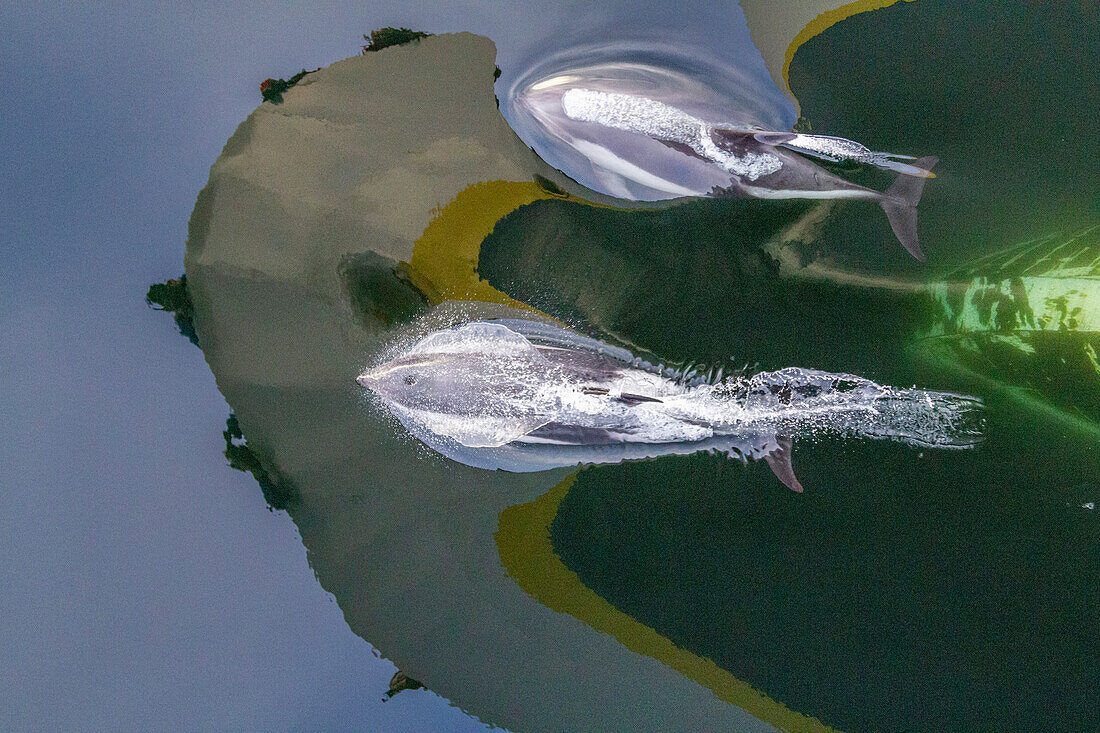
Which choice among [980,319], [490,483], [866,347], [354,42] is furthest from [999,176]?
[354,42]

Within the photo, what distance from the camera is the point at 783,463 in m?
1.47

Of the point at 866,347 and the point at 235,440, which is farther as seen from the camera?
the point at 235,440

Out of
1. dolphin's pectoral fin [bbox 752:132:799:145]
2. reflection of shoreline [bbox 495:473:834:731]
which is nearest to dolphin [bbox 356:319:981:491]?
reflection of shoreline [bbox 495:473:834:731]

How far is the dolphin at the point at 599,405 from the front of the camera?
1.47 m

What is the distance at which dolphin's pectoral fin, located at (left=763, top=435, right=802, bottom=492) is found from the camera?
147 cm

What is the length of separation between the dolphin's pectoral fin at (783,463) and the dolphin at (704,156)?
70cm

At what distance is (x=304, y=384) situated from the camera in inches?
61.1

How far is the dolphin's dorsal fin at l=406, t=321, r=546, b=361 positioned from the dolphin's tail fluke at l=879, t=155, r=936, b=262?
1.15 metres

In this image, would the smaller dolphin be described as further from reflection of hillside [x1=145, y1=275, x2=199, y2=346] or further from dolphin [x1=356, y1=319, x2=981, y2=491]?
reflection of hillside [x1=145, y1=275, x2=199, y2=346]

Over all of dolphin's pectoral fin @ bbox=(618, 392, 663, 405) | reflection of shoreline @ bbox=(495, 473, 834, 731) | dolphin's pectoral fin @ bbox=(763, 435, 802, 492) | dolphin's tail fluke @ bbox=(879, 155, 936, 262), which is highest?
dolphin's tail fluke @ bbox=(879, 155, 936, 262)

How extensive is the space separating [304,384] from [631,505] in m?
1.10

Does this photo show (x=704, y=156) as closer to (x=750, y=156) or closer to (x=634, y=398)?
(x=750, y=156)

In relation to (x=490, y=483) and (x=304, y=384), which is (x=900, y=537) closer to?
(x=490, y=483)

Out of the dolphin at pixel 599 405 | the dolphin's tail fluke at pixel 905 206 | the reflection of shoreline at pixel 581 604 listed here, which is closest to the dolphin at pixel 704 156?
the dolphin's tail fluke at pixel 905 206
